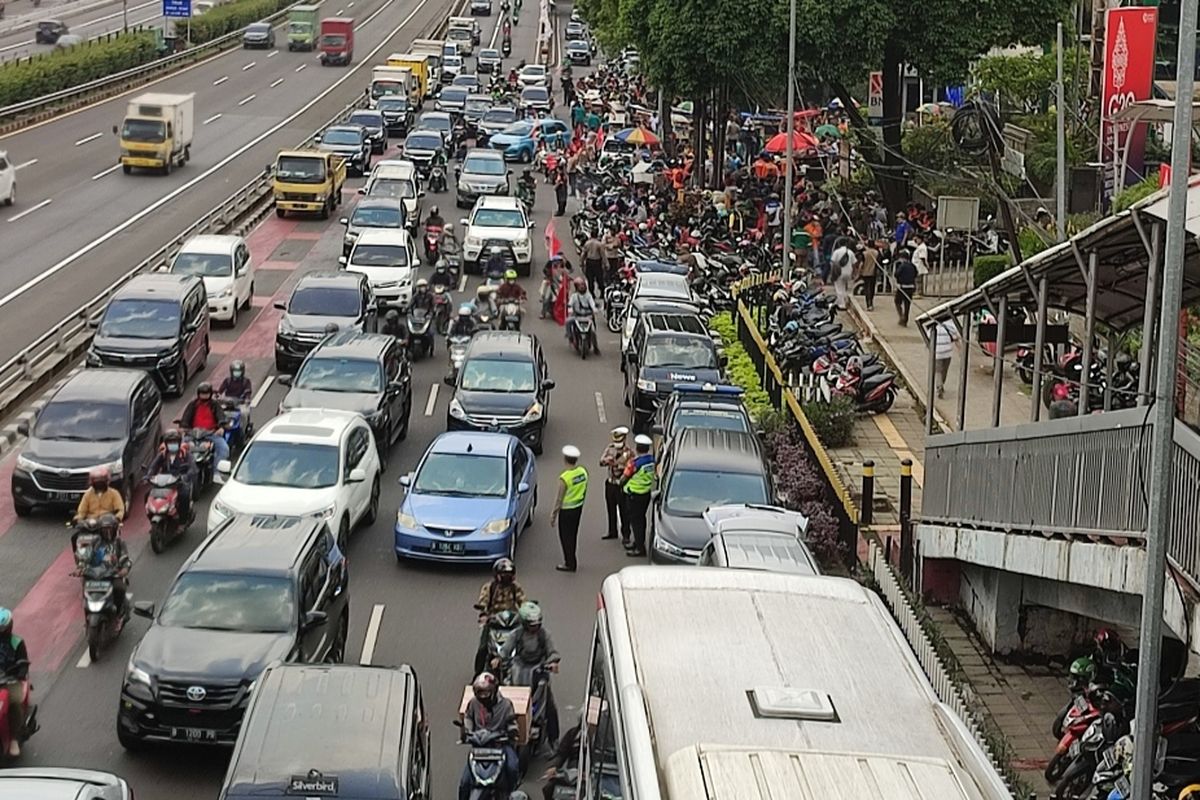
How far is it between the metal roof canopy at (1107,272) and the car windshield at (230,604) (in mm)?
7437

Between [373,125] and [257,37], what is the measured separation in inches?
1313

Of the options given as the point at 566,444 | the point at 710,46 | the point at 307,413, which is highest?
the point at 710,46

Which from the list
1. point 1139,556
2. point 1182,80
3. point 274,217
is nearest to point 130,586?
point 1139,556

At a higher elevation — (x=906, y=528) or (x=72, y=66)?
(x=72, y=66)

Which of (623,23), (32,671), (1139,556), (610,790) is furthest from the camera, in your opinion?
(623,23)

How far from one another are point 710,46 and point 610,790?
127ft

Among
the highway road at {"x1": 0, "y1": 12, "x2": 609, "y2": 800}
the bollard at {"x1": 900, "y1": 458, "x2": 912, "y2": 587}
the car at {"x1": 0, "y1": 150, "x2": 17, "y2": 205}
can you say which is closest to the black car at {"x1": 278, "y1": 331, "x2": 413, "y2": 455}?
the highway road at {"x1": 0, "y1": 12, "x2": 609, "y2": 800}

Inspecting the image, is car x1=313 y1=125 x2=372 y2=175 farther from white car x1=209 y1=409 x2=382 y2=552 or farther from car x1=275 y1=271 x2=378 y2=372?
white car x1=209 y1=409 x2=382 y2=552

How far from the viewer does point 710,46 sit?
46.3 m

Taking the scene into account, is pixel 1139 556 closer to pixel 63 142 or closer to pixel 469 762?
pixel 469 762

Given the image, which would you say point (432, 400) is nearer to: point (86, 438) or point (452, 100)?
point (86, 438)

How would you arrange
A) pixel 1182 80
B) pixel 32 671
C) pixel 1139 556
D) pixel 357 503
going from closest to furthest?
pixel 1182 80
pixel 1139 556
pixel 32 671
pixel 357 503

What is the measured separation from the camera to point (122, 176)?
52.6 metres

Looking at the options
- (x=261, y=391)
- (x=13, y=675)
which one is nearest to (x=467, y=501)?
(x=13, y=675)
